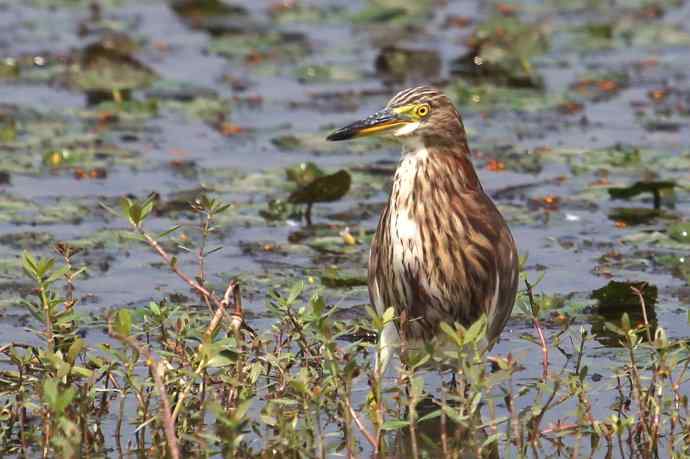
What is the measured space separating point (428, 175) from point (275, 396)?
1256 mm

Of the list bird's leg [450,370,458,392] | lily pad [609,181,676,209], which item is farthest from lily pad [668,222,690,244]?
bird's leg [450,370,458,392]

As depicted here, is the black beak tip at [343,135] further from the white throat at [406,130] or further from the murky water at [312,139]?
the murky water at [312,139]

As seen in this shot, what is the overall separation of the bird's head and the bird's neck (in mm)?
47

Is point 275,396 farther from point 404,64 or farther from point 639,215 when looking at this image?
point 404,64

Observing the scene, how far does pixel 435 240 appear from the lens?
657cm

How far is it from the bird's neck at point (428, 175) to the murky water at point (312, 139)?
47 centimetres

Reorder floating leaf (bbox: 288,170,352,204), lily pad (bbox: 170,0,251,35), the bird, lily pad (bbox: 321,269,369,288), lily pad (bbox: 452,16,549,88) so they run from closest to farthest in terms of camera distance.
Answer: the bird
lily pad (bbox: 321,269,369,288)
floating leaf (bbox: 288,170,352,204)
lily pad (bbox: 452,16,549,88)
lily pad (bbox: 170,0,251,35)

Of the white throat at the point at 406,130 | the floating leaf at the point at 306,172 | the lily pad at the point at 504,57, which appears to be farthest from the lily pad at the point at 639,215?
the lily pad at the point at 504,57

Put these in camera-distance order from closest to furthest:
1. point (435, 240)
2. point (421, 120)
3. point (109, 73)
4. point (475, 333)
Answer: point (475, 333) < point (435, 240) < point (421, 120) < point (109, 73)

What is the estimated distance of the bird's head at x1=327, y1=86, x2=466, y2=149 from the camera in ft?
22.2

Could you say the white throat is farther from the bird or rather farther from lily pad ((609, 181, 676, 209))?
lily pad ((609, 181, 676, 209))

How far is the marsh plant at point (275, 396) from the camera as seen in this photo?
5.38m

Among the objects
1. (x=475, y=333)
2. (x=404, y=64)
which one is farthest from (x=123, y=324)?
(x=404, y=64)

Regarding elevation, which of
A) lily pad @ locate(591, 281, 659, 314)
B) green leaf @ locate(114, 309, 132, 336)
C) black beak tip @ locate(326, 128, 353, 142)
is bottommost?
lily pad @ locate(591, 281, 659, 314)
